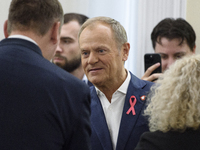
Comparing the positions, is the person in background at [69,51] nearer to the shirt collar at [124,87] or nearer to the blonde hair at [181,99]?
the shirt collar at [124,87]

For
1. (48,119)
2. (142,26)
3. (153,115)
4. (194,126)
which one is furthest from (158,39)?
(48,119)

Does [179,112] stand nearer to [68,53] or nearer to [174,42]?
[174,42]

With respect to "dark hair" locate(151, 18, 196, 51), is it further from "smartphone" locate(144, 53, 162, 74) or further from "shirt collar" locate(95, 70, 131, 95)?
"shirt collar" locate(95, 70, 131, 95)

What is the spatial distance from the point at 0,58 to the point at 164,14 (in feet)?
7.81

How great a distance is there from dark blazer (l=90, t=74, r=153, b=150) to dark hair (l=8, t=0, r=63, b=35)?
0.77 metres

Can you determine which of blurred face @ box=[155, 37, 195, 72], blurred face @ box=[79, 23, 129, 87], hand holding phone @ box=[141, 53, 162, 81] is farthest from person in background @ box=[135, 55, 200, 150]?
blurred face @ box=[155, 37, 195, 72]

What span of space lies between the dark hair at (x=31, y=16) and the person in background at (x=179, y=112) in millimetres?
640

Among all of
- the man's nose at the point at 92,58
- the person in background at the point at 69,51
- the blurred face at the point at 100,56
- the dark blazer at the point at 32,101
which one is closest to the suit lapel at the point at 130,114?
the blurred face at the point at 100,56

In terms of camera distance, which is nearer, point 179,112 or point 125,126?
point 179,112

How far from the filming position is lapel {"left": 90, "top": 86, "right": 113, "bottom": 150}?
72.6 inches

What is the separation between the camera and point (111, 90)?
2051 mm

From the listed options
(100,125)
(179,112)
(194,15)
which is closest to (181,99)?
(179,112)

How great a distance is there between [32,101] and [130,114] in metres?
0.83

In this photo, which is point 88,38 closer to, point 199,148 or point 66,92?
point 66,92
